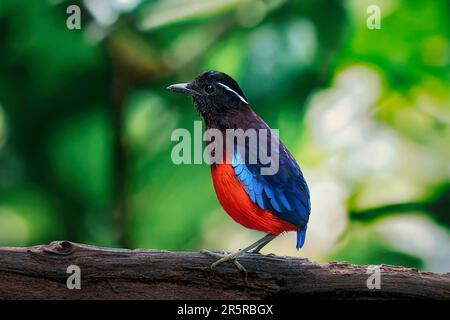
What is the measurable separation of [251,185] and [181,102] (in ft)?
5.95

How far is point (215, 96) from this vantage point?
3047 millimetres

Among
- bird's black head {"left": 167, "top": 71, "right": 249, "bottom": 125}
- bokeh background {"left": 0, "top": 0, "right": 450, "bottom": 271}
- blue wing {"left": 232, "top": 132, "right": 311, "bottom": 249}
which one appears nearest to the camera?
blue wing {"left": 232, "top": 132, "right": 311, "bottom": 249}

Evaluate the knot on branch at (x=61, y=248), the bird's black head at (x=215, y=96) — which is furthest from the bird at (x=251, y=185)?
the knot on branch at (x=61, y=248)

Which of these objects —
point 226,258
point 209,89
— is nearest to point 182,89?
point 209,89

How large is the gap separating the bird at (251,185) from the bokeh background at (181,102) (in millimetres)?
1434

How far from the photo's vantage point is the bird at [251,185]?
9.39 feet

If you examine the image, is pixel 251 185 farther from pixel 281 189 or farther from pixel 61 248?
pixel 61 248

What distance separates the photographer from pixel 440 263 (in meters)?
4.37

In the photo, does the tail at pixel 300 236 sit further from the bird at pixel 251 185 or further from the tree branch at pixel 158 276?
the tree branch at pixel 158 276

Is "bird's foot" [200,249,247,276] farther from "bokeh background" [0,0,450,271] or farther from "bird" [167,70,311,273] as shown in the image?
"bokeh background" [0,0,450,271]

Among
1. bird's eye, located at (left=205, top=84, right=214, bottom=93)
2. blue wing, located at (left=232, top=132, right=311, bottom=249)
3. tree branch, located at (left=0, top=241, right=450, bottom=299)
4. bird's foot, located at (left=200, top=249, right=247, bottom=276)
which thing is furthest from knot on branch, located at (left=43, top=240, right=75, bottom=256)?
bird's eye, located at (left=205, top=84, right=214, bottom=93)

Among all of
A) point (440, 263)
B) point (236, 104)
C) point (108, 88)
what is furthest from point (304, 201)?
point (108, 88)

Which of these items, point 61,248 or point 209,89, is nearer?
point 61,248

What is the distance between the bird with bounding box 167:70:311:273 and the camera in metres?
2.86
